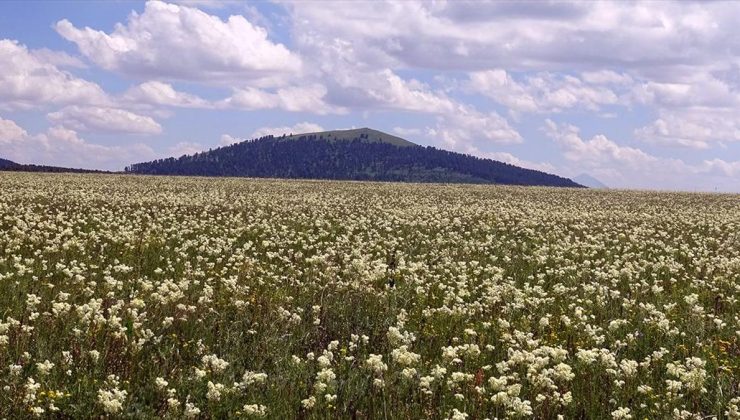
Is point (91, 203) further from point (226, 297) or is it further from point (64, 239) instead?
point (226, 297)

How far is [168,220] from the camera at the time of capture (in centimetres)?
2342

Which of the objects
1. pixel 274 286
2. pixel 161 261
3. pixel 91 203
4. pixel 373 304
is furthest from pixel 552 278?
pixel 91 203

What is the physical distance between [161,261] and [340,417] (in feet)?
30.9

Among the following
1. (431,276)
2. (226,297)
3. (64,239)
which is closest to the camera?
(226,297)

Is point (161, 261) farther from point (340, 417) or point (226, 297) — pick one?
point (340, 417)

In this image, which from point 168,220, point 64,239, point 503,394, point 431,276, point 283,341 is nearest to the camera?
point 503,394

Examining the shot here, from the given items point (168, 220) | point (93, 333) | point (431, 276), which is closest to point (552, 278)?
point (431, 276)

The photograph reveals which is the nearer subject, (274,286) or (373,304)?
(373,304)

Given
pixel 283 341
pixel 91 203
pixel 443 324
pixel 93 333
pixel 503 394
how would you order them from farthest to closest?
pixel 91 203 → pixel 443 324 → pixel 283 341 → pixel 93 333 → pixel 503 394

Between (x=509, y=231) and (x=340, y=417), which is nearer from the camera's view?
(x=340, y=417)

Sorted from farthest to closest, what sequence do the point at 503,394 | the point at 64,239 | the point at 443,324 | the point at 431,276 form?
the point at 64,239 → the point at 431,276 → the point at 443,324 → the point at 503,394

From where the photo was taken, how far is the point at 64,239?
54.4 ft

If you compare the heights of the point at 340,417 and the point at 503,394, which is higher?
the point at 503,394

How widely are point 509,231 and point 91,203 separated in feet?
61.1
